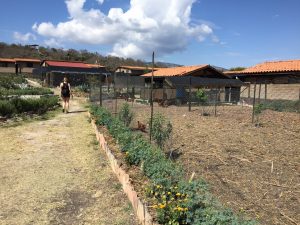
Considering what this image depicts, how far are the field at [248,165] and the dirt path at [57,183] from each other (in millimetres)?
1454

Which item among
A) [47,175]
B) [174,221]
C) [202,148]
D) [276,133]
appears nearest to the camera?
[174,221]

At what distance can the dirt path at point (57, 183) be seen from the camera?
15.1ft

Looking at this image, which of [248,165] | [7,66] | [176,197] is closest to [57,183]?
[176,197]

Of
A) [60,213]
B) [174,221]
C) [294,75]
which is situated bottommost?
[60,213]

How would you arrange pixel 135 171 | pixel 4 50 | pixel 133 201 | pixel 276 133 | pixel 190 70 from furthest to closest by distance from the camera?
pixel 4 50, pixel 190 70, pixel 276 133, pixel 135 171, pixel 133 201

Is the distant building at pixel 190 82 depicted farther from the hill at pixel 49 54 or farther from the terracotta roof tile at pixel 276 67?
the hill at pixel 49 54

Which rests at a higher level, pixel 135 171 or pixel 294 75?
pixel 294 75

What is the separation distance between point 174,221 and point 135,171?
2.05m

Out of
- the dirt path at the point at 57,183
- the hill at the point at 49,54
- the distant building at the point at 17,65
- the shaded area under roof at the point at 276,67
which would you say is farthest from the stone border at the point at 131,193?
the hill at the point at 49,54

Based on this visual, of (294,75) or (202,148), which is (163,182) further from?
(294,75)

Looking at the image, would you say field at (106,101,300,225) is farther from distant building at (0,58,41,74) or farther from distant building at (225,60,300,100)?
distant building at (0,58,41,74)

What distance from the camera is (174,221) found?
11.4ft

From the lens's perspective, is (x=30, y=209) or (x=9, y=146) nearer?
(x=30, y=209)

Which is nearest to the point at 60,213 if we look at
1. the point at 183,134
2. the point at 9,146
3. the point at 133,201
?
the point at 133,201
